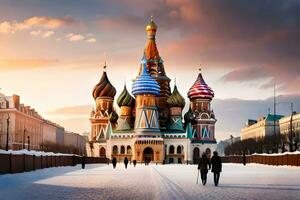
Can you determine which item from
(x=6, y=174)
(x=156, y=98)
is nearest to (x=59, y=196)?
(x=6, y=174)

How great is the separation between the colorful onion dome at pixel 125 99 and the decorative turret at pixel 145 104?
10.7 m

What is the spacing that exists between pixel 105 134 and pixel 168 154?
55.8ft

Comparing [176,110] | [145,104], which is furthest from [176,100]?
[145,104]

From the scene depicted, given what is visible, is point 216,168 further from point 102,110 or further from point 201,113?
point 102,110

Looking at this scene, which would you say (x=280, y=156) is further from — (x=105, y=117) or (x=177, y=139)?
(x=105, y=117)

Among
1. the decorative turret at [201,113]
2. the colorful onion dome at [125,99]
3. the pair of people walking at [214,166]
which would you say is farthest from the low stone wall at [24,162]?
the decorative turret at [201,113]

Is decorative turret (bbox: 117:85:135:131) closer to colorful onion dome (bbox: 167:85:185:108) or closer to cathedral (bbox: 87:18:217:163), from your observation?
cathedral (bbox: 87:18:217:163)

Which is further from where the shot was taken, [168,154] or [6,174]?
[168,154]

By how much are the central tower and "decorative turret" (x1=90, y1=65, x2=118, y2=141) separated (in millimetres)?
10637

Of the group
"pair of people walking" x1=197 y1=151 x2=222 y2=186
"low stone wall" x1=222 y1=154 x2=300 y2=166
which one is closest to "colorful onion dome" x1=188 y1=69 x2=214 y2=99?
"low stone wall" x1=222 y1=154 x2=300 y2=166

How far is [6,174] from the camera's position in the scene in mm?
34812

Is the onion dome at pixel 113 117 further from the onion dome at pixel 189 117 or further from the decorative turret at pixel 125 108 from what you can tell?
the onion dome at pixel 189 117

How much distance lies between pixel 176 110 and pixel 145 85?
1365 centimetres

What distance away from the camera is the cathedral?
123 meters
